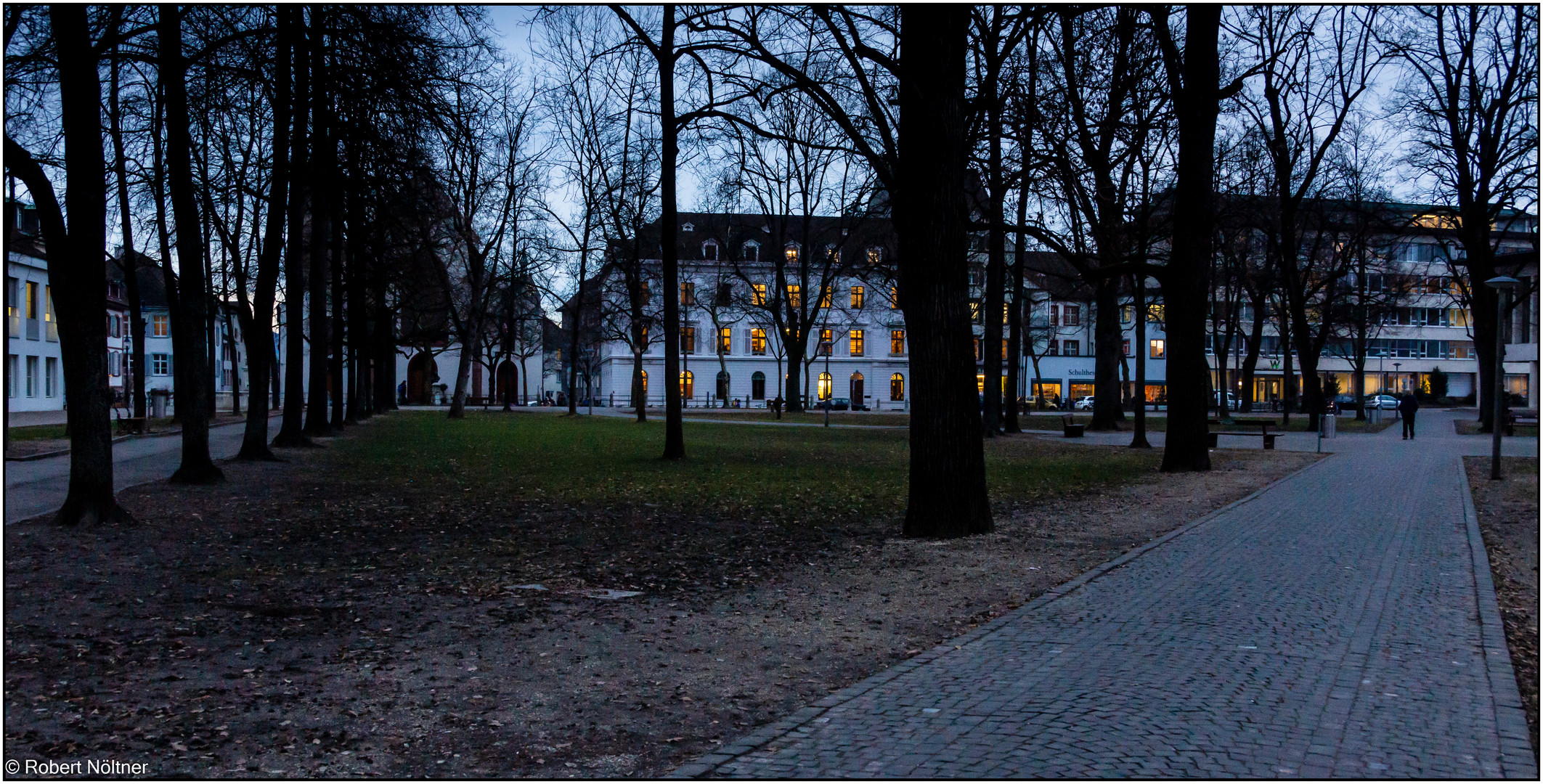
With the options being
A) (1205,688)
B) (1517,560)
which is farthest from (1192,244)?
(1205,688)

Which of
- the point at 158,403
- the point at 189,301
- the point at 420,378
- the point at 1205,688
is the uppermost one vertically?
the point at 189,301

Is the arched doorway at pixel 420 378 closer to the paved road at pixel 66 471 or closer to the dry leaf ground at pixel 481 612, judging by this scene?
the paved road at pixel 66 471

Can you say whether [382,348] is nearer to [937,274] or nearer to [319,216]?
[319,216]

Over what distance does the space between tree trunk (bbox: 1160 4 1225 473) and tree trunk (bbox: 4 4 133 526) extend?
15795 millimetres

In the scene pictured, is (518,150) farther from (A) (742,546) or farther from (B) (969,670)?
(B) (969,670)

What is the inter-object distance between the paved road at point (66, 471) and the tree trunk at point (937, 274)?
9.17 metres

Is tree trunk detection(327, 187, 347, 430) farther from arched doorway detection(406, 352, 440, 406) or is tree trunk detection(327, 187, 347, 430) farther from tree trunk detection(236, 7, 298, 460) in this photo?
arched doorway detection(406, 352, 440, 406)

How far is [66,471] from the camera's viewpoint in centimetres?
1717

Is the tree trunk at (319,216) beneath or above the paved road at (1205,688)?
above

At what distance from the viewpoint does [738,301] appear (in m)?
51.3

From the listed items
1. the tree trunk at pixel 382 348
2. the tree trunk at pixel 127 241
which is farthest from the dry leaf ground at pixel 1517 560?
the tree trunk at pixel 382 348

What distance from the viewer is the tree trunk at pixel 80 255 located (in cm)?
1003

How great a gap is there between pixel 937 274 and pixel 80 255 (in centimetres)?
797

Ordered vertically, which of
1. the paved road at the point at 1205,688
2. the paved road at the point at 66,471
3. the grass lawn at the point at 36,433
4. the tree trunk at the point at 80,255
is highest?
the tree trunk at the point at 80,255
